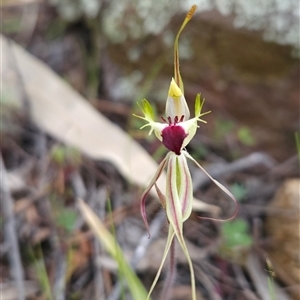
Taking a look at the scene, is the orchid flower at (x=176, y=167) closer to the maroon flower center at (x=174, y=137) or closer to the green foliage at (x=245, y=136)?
the maroon flower center at (x=174, y=137)

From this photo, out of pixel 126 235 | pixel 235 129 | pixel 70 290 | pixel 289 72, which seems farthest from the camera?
pixel 235 129

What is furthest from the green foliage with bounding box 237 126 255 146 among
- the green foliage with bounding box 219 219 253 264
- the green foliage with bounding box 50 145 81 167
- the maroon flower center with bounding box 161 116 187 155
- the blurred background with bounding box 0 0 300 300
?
the maroon flower center with bounding box 161 116 187 155

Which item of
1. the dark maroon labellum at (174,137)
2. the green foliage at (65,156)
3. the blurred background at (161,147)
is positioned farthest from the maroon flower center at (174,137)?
the green foliage at (65,156)

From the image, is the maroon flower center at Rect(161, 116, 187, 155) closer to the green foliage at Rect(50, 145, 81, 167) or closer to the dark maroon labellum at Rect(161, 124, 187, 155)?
the dark maroon labellum at Rect(161, 124, 187, 155)

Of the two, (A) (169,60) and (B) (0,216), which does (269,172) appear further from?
(B) (0,216)

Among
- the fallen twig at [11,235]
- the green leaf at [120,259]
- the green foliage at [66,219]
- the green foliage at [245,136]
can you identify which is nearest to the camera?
the green leaf at [120,259]

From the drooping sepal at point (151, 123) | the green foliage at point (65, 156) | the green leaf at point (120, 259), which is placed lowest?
the green leaf at point (120, 259)

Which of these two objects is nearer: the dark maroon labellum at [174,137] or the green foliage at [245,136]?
the dark maroon labellum at [174,137]

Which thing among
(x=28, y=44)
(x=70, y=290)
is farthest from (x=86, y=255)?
(x=28, y=44)
